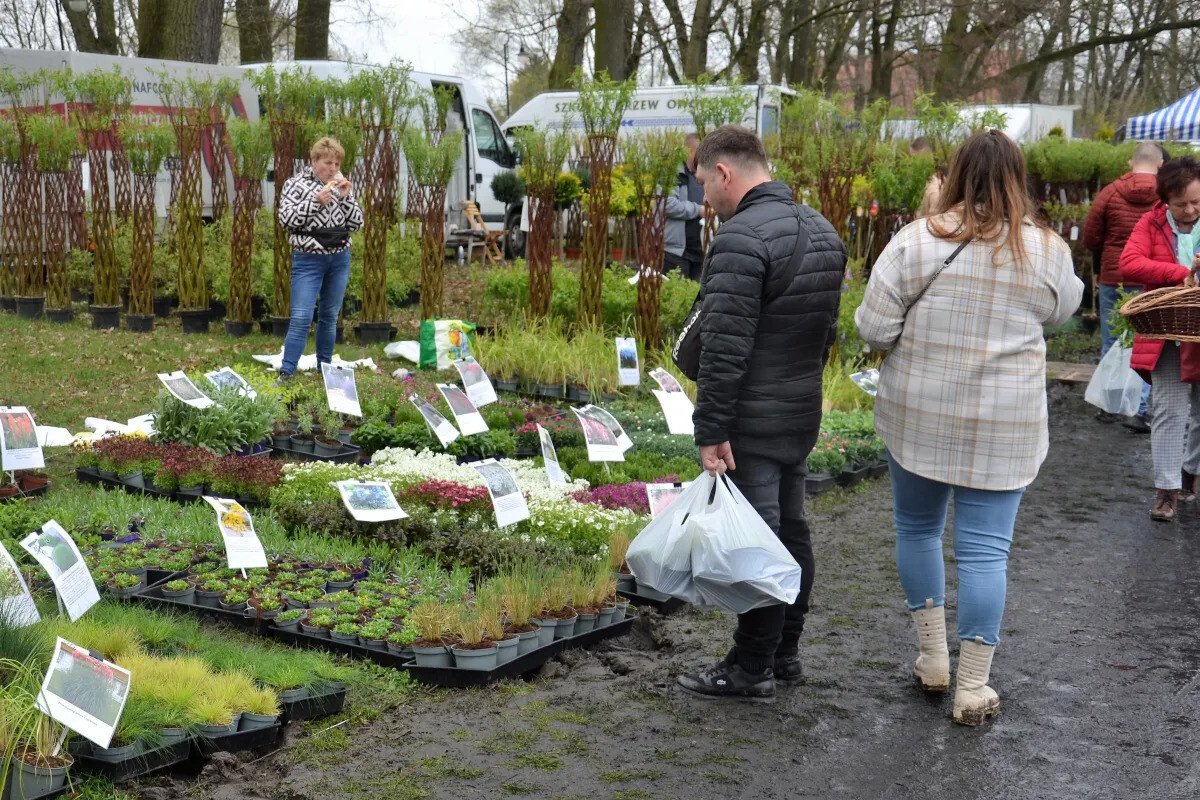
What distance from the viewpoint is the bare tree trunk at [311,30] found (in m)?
19.4

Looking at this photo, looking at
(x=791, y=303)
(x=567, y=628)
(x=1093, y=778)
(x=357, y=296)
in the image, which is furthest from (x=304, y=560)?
(x=357, y=296)

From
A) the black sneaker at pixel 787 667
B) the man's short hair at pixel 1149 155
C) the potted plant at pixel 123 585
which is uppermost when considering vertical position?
the man's short hair at pixel 1149 155

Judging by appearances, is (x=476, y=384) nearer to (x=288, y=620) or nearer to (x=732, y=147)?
(x=288, y=620)

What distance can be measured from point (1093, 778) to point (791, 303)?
5.72 feet

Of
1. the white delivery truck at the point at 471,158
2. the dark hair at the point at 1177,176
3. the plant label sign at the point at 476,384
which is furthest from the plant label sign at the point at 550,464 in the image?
the white delivery truck at the point at 471,158

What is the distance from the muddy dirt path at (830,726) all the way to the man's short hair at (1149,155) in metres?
5.41

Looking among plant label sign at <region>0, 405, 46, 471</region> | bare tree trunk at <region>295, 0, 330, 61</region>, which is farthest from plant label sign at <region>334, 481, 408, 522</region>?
bare tree trunk at <region>295, 0, 330, 61</region>

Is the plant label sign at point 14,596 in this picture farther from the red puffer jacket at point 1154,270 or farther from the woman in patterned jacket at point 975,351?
the red puffer jacket at point 1154,270

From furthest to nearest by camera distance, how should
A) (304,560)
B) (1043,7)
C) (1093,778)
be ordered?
(1043,7), (304,560), (1093,778)

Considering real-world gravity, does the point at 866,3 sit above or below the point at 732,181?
above

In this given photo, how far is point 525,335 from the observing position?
9.87 metres

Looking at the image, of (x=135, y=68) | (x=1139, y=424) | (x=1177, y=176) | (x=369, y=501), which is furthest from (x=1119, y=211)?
(x=135, y=68)

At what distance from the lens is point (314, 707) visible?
407 cm

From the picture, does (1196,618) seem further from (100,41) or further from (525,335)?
(100,41)
